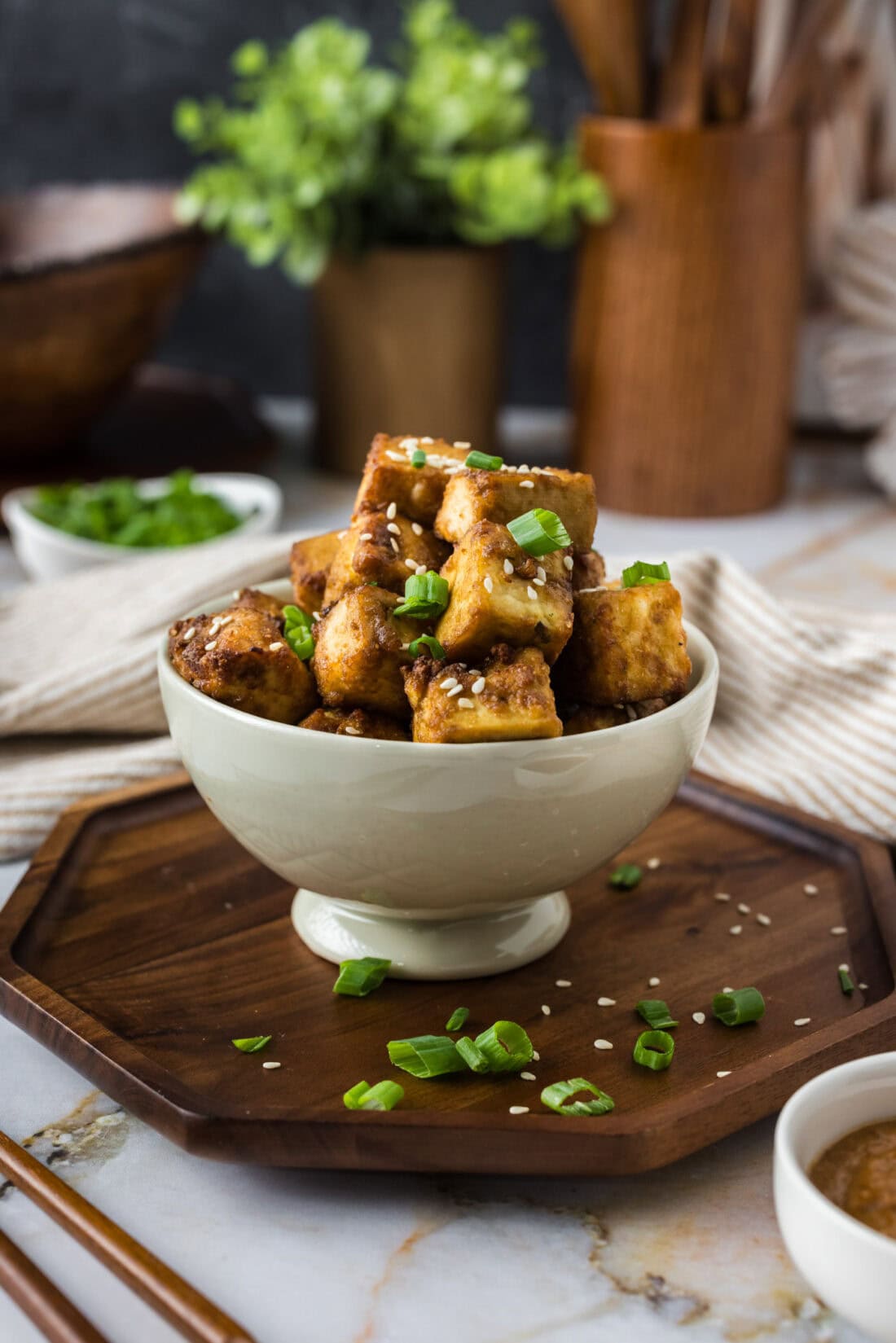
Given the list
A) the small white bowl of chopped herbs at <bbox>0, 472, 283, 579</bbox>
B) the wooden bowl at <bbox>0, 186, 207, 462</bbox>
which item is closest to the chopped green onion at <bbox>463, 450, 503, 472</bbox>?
the small white bowl of chopped herbs at <bbox>0, 472, 283, 579</bbox>

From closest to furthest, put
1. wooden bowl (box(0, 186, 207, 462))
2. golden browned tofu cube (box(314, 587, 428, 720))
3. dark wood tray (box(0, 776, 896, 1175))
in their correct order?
A: dark wood tray (box(0, 776, 896, 1175))
golden browned tofu cube (box(314, 587, 428, 720))
wooden bowl (box(0, 186, 207, 462))

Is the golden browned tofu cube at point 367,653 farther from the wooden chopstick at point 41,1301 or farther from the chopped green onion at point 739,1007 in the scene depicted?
the wooden chopstick at point 41,1301

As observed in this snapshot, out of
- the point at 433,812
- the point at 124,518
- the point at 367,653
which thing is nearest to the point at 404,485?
the point at 367,653

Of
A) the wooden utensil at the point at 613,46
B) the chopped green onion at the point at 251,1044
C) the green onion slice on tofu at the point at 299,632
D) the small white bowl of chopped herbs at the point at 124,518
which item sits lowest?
the small white bowl of chopped herbs at the point at 124,518

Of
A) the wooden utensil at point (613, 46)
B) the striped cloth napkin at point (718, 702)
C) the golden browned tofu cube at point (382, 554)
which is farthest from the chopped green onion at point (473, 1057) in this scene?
the wooden utensil at point (613, 46)

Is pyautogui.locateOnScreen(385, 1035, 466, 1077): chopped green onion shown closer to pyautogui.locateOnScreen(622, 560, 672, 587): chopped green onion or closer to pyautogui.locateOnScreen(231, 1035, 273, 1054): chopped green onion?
pyautogui.locateOnScreen(231, 1035, 273, 1054): chopped green onion

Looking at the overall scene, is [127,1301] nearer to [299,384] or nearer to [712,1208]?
[712,1208]

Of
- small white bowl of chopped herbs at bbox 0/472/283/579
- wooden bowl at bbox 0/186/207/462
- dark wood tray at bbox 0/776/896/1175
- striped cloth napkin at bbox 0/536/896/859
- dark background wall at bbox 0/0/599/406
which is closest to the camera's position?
dark wood tray at bbox 0/776/896/1175
